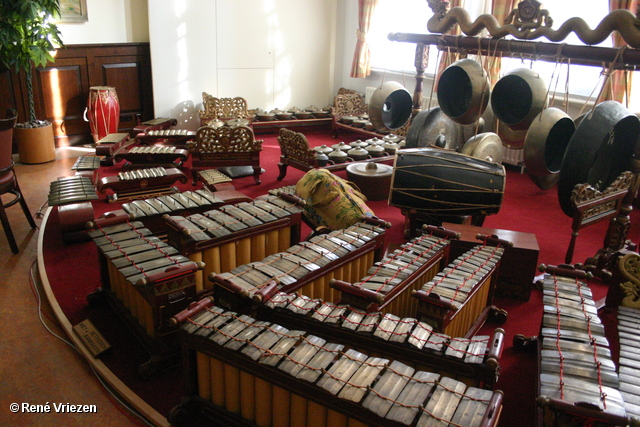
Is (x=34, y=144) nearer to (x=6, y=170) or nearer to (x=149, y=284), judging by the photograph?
(x=6, y=170)

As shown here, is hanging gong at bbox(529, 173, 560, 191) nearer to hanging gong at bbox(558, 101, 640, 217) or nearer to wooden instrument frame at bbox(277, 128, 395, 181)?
hanging gong at bbox(558, 101, 640, 217)

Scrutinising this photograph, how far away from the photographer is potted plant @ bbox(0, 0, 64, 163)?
16.8ft

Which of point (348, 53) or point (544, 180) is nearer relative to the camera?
point (544, 180)

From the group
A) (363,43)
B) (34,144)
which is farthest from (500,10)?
(34,144)

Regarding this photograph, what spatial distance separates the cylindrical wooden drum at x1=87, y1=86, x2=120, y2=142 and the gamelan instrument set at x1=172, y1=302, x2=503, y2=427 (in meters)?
4.94

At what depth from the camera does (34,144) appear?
5.69 meters

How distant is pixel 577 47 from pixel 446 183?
1142 mm

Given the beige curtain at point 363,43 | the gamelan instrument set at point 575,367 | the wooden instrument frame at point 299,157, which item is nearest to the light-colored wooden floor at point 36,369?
the gamelan instrument set at point 575,367

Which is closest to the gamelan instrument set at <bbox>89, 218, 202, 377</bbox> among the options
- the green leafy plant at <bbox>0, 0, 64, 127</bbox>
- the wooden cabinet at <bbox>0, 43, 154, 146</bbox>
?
the green leafy plant at <bbox>0, 0, 64, 127</bbox>

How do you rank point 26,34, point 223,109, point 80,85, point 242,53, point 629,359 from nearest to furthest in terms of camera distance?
point 629,359 < point 26,34 < point 80,85 < point 223,109 < point 242,53

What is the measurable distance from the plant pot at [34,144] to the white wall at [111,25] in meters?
1.41

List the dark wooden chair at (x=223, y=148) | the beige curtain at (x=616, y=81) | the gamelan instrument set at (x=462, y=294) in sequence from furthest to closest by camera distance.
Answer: the dark wooden chair at (x=223, y=148), the beige curtain at (x=616, y=81), the gamelan instrument set at (x=462, y=294)

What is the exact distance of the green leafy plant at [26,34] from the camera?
16.7 feet

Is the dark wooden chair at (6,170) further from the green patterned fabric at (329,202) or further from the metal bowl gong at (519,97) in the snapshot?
the metal bowl gong at (519,97)
